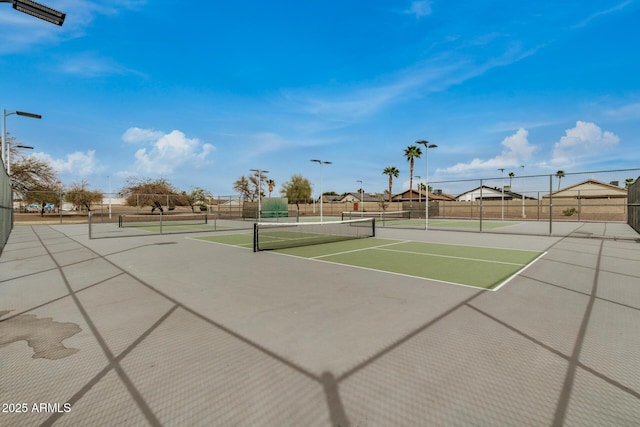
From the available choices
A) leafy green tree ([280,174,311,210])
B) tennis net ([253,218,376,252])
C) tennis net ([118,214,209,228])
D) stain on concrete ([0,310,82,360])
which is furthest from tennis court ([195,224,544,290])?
leafy green tree ([280,174,311,210])

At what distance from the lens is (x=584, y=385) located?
2936 millimetres

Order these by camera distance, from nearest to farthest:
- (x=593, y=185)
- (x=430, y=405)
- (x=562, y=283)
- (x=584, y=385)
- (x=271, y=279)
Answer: (x=430, y=405) → (x=584, y=385) → (x=562, y=283) → (x=271, y=279) → (x=593, y=185)

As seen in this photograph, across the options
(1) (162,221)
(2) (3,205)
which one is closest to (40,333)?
(2) (3,205)

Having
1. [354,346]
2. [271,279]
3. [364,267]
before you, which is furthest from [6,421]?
[364,267]

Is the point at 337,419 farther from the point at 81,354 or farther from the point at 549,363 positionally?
the point at 81,354

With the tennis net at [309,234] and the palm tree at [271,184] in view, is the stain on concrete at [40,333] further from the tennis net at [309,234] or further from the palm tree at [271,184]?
the palm tree at [271,184]

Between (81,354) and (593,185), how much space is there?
72713mm

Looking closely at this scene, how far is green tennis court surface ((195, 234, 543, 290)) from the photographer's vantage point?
759 centimetres

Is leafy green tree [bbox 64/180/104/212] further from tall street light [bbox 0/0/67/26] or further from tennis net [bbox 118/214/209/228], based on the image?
tall street light [bbox 0/0/67/26]

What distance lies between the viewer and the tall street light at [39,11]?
19.3 feet

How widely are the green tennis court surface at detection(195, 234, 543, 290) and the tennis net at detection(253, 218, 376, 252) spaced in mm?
1046

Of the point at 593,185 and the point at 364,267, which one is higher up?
the point at 593,185

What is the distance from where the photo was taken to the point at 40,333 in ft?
13.8

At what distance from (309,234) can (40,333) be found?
49.6ft
